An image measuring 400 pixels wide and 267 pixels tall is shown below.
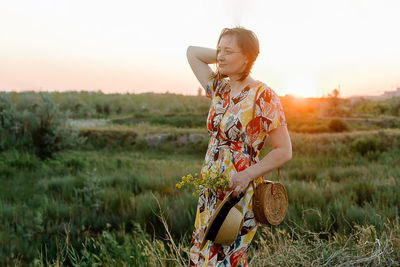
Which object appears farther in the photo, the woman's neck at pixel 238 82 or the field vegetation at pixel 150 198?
the field vegetation at pixel 150 198

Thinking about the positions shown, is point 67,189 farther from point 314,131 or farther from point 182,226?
point 314,131

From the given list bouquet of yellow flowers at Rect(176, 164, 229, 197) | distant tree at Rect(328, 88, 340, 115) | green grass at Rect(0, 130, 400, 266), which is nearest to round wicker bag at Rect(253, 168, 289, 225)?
bouquet of yellow flowers at Rect(176, 164, 229, 197)

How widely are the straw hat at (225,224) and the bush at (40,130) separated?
35.5ft

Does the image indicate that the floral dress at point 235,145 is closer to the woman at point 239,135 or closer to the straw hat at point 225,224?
the woman at point 239,135

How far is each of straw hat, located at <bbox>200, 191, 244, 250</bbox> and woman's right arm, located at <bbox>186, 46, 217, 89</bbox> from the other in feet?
2.83

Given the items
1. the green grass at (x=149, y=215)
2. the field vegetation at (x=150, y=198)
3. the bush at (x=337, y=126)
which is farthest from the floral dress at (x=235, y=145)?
the bush at (x=337, y=126)

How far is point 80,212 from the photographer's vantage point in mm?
6074

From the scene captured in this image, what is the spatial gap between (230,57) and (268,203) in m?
0.81

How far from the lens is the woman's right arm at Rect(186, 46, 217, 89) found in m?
2.37

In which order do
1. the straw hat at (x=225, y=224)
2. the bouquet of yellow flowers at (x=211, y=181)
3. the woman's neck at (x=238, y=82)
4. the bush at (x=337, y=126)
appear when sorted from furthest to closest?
1. the bush at (x=337, y=126)
2. the woman's neck at (x=238, y=82)
3. the bouquet of yellow flowers at (x=211, y=181)
4. the straw hat at (x=225, y=224)

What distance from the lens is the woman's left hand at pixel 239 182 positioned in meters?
1.84

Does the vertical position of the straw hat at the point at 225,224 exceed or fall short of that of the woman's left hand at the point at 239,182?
it falls short

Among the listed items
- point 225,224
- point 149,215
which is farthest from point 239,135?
point 149,215

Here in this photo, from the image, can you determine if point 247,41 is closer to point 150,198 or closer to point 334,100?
point 150,198
